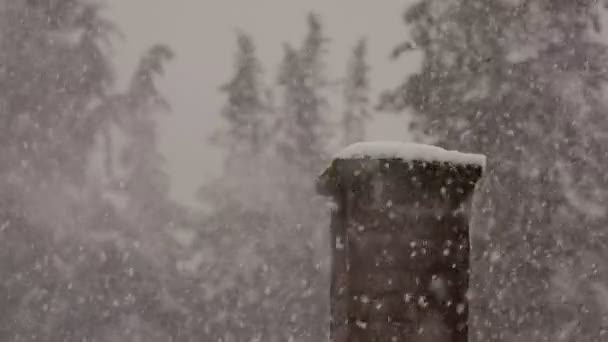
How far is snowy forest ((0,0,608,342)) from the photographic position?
16.0 metres

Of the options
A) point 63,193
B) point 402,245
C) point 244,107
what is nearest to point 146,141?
point 244,107

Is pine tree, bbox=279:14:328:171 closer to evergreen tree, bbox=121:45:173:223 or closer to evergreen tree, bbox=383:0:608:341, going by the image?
evergreen tree, bbox=121:45:173:223

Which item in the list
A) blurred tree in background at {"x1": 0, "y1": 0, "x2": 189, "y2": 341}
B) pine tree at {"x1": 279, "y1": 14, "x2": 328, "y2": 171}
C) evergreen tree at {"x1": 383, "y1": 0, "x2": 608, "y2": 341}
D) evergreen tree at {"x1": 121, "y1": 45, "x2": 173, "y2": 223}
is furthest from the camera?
pine tree at {"x1": 279, "y1": 14, "x2": 328, "y2": 171}

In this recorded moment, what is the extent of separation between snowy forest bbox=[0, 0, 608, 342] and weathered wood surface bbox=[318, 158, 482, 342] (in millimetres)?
10355

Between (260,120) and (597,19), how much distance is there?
42.5 ft

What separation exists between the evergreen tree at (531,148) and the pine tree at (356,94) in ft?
50.1

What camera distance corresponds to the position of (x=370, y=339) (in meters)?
5.07

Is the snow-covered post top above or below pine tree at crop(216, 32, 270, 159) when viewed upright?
below


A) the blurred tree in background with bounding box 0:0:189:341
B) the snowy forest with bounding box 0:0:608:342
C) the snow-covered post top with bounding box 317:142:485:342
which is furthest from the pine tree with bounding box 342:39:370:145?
the snow-covered post top with bounding box 317:142:485:342

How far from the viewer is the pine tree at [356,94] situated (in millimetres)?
32562

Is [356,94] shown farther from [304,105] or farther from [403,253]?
[403,253]

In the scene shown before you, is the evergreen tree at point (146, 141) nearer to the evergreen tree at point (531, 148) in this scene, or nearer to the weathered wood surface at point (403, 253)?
the evergreen tree at point (531, 148)

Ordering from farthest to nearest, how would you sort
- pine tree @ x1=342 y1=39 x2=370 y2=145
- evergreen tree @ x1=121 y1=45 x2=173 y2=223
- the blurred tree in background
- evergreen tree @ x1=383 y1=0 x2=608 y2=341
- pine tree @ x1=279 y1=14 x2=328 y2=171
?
pine tree @ x1=342 y1=39 x2=370 y2=145
pine tree @ x1=279 y1=14 x2=328 y2=171
evergreen tree @ x1=121 y1=45 x2=173 y2=223
the blurred tree in background
evergreen tree @ x1=383 y1=0 x2=608 y2=341

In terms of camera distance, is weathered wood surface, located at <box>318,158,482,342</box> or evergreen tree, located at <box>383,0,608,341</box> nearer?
weathered wood surface, located at <box>318,158,482,342</box>
